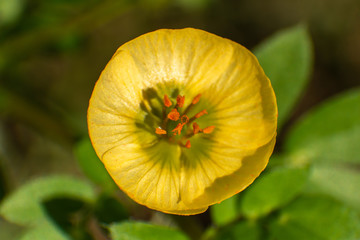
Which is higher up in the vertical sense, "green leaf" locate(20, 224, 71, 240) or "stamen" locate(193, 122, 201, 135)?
"stamen" locate(193, 122, 201, 135)

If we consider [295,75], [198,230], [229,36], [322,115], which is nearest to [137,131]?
[198,230]

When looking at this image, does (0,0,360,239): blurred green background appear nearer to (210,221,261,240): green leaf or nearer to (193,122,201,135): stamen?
(210,221,261,240): green leaf

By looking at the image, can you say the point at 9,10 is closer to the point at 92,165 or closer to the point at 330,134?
the point at 92,165

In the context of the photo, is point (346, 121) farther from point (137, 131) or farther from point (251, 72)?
point (137, 131)

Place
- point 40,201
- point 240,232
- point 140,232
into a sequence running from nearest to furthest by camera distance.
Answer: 1. point 140,232
2. point 240,232
3. point 40,201

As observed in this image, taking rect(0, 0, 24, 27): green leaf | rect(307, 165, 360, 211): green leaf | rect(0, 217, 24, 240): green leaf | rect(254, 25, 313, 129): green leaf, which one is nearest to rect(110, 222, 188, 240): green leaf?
rect(254, 25, 313, 129): green leaf

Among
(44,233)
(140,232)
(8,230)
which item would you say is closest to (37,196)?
(44,233)

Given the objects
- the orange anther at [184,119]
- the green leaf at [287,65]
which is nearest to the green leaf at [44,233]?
the orange anther at [184,119]
